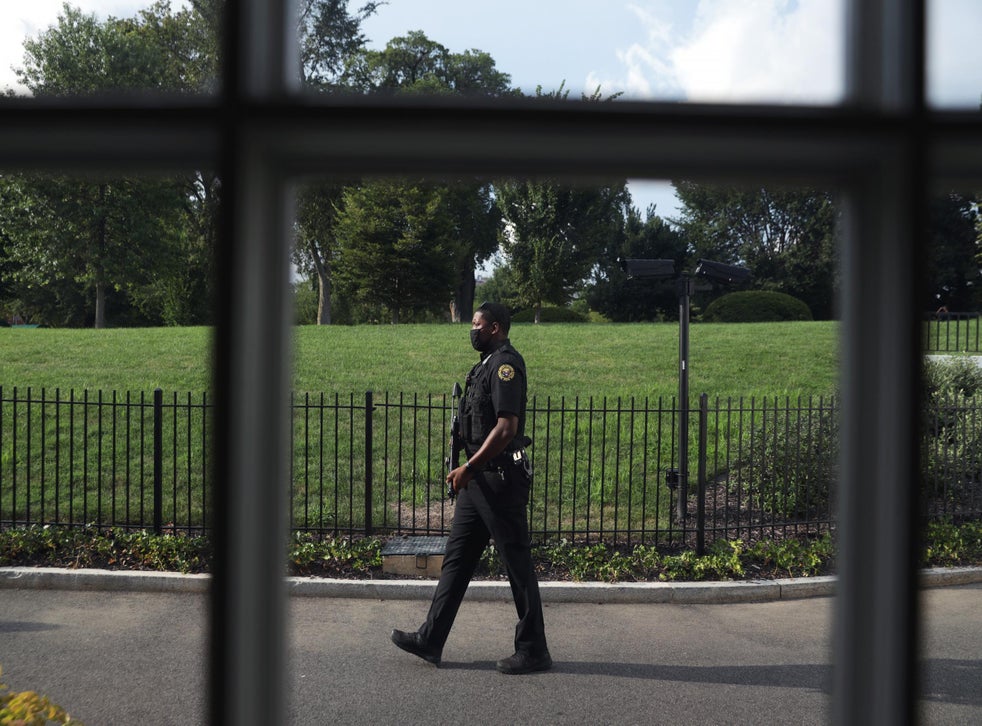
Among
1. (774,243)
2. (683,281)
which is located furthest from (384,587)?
(774,243)

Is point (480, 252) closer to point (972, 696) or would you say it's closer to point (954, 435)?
point (954, 435)

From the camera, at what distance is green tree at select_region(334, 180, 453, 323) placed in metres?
9.90

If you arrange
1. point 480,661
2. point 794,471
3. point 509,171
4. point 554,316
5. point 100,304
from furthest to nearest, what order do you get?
1. point 554,316
2. point 100,304
3. point 794,471
4. point 480,661
5. point 509,171

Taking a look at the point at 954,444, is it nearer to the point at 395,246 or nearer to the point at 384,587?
the point at 384,587

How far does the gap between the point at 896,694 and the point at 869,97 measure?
0.56m

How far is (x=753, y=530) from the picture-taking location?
7910 mm

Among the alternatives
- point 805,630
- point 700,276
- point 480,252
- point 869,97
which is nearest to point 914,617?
point 869,97

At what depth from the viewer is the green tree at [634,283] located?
2053 cm

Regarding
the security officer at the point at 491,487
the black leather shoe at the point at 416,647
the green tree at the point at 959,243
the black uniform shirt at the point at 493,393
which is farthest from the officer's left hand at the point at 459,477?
the green tree at the point at 959,243

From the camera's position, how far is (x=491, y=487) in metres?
4.25

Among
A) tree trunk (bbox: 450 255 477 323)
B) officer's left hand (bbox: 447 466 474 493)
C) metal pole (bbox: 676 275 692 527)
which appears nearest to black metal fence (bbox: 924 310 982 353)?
metal pole (bbox: 676 275 692 527)

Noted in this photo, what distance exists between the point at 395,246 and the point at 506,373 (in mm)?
6913

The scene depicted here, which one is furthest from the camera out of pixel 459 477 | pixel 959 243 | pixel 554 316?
pixel 554 316

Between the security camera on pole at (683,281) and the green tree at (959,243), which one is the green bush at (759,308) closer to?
the security camera on pole at (683,281)
